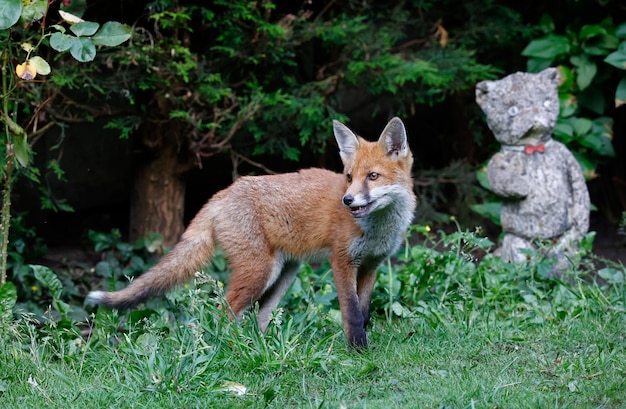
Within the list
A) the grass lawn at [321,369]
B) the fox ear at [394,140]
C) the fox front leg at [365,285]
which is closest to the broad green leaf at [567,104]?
the grass lawn at [321,369]

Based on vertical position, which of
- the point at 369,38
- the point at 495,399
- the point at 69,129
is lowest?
the point at 495,399

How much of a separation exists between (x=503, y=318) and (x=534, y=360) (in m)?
1.07

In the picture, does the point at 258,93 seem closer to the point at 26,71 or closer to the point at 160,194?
the point at 160,194

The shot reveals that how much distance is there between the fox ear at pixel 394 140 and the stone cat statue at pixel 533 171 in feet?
7.09

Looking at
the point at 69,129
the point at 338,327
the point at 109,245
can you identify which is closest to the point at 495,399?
the point at 338,327

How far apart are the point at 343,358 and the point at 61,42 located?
7.66 ft

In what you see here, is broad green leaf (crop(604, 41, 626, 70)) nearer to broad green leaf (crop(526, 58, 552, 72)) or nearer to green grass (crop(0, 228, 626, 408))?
broad green leaf (crop(526, 58, 552, 72))

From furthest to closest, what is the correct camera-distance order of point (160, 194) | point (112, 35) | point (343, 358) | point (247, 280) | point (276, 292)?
1. point (160, 194)
2. point (276, 292)
3. point (247, 280)
4. point (343, 358)
5. point (112, 35)

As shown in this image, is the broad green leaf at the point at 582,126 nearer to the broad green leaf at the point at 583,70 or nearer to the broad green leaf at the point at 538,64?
the broad green leaf at the point at 583,70

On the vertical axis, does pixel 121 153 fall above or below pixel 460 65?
below

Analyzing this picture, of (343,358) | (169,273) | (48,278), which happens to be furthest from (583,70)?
(48,278)

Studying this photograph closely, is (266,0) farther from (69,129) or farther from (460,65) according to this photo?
(69,129)

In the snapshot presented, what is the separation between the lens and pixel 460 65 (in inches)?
302

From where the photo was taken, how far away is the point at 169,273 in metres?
4.98
